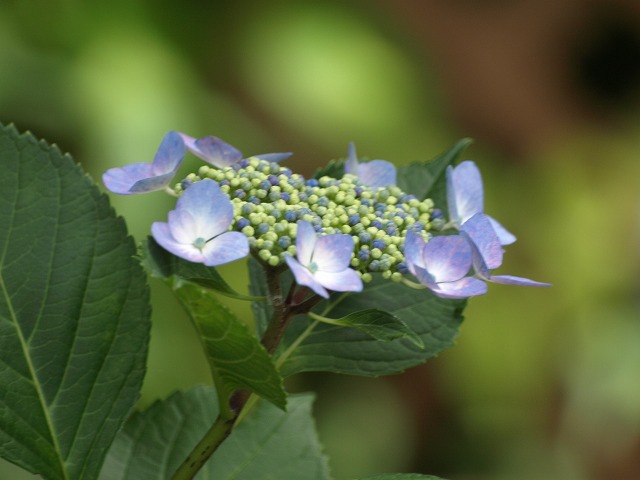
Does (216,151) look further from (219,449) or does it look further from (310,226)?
(219,449)

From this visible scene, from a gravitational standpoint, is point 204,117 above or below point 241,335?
below

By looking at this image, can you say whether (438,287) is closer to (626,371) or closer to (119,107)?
(119,107)

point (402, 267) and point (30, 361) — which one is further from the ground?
point (402, 267)

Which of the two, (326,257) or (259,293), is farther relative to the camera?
(259,293)

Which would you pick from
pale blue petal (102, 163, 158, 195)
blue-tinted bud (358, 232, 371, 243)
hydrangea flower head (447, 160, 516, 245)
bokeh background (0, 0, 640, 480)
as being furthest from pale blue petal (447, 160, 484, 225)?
bokeh background (0, 0, 640, 480)

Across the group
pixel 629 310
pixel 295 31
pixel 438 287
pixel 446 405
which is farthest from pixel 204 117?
pixel 438 287

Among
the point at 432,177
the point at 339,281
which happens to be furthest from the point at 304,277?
the point at 432,177

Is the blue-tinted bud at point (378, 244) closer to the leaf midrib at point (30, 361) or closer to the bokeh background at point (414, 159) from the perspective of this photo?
the leaf midrib at point (30, 361)

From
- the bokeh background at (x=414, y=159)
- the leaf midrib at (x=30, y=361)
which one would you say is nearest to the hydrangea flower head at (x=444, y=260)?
the leaf midrib at (x=30, y=361)
